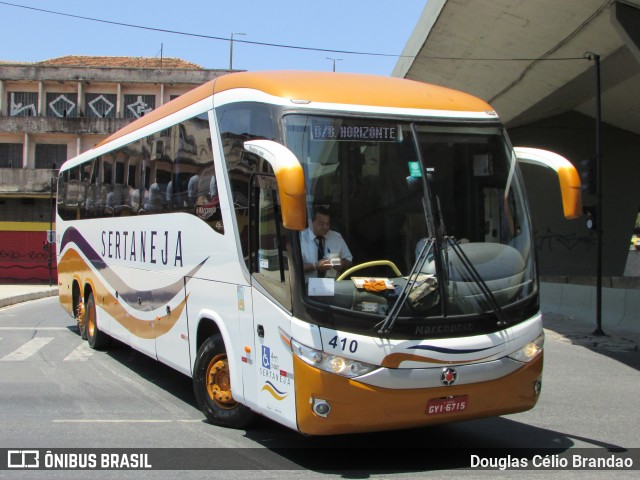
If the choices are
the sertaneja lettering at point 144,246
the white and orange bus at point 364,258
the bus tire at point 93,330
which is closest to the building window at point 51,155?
the bus tire at point 93,330

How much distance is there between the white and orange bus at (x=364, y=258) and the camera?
17.2ft

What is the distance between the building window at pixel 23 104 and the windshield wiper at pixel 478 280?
1649 inches

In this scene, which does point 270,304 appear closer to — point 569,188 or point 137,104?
point 569,188

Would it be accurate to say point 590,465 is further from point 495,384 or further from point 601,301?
point 601,301

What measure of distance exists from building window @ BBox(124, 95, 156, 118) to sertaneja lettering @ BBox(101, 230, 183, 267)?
33447 millimetres

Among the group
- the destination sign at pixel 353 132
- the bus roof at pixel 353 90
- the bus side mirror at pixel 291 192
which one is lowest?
the bus side mirror at pixel 291 192

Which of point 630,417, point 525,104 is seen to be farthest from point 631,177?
point 630,417

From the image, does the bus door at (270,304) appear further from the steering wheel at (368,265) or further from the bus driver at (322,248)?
the steering wheel at (368,265)

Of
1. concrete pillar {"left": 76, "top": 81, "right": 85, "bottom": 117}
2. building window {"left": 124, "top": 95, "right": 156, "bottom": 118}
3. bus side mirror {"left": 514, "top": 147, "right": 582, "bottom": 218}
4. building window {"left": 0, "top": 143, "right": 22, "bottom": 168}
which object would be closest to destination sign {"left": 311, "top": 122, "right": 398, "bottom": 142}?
bus side mirror {"left": 514, "top": 147, "right": 582, "bottom": 218}

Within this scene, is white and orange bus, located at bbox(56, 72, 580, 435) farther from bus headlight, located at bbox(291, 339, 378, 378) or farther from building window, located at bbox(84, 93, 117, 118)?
building window, located at bbox(84, 93, 117, 118)

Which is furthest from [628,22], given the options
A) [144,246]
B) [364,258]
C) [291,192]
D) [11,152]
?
[11,152]

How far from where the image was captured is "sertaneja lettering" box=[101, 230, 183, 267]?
7965 mm

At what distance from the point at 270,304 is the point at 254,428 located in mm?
1784

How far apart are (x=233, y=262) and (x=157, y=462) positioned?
72.7 inches
